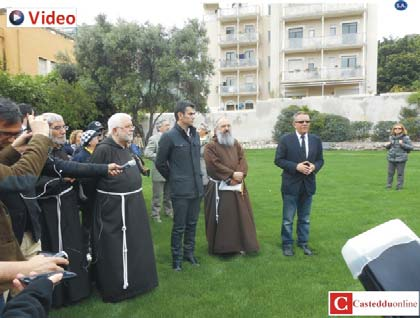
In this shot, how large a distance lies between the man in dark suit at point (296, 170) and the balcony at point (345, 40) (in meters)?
35.7

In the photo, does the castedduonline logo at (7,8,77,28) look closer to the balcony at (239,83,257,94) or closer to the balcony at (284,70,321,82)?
the balcony at (284,70,321,82)

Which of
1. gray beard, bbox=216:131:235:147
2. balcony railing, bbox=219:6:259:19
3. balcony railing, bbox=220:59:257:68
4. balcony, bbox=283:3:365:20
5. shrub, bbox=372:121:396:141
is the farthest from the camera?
balcony railing, bbox=220:59:257:68

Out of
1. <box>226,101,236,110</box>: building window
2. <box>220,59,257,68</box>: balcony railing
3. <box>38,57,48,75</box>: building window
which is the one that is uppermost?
<box>220,59,257,68</box>: balcony railing

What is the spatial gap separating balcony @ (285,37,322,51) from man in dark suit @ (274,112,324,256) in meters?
35.7

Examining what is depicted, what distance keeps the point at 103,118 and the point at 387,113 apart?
20.2m

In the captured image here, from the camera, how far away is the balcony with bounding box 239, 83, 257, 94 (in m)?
43.5

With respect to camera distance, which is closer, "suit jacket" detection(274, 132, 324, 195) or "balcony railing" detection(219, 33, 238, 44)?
"suit jacket" detection(274, 132, 324, 195)

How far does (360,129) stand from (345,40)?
516 inches

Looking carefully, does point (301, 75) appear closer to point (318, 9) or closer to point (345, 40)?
point (345, 40)

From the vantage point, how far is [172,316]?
3887 mm

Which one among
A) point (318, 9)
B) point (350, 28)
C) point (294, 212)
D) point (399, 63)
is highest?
point (318, 9)

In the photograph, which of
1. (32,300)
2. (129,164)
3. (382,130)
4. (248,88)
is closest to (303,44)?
(248,88)

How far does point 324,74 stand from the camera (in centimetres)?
3850

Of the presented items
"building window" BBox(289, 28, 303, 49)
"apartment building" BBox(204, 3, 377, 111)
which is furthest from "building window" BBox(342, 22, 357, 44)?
"building window" BBox(289, 28, 303, 49)
